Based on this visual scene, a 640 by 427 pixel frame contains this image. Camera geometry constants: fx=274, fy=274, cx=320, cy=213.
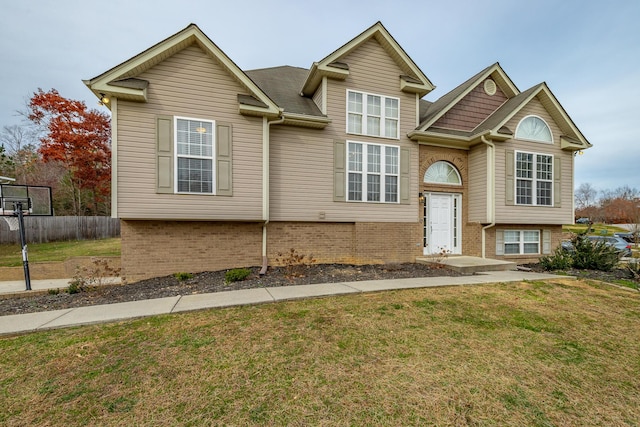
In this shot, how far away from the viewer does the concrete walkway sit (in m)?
4.35

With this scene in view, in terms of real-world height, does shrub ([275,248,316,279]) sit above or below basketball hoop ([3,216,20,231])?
below

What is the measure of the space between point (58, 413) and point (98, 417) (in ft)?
1.21

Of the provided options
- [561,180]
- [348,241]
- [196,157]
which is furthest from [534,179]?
[196,157]

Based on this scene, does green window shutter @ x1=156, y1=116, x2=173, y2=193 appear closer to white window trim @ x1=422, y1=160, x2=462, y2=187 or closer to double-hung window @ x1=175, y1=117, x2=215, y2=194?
double-hung window @ x1=175, y1=117, x2=215, y2=194

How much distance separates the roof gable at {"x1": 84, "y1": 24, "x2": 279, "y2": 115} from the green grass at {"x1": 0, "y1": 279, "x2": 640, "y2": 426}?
18.9 feet

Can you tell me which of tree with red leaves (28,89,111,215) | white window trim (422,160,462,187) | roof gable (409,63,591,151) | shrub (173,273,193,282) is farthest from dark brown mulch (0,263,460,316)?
tree with red leaves (28,89,111,215)

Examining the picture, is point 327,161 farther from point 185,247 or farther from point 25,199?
point 25,199

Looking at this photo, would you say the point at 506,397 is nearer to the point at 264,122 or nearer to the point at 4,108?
the point at 264,122

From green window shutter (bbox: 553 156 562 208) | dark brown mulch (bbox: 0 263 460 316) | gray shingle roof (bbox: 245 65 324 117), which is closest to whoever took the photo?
dark brown mulch (bbox: 0 263 460 316)

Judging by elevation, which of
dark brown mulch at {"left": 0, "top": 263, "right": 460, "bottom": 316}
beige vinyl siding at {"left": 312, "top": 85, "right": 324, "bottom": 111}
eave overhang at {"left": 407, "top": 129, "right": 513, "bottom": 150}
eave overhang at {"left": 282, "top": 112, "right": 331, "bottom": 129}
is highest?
beige vinyl siding at {"left": 312, "top": 85, "right": 324, "bottom": 111}

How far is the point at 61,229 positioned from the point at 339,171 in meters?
18.3

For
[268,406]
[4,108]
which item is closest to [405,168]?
[268,406]

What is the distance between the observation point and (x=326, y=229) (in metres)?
9.26

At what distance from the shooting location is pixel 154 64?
293 inches
